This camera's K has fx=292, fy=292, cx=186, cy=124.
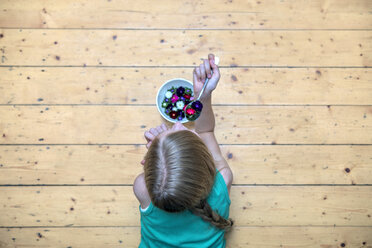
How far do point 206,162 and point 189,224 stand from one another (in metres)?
0.19

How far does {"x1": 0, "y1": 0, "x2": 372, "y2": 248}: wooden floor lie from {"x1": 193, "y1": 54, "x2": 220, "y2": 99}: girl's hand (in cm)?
28

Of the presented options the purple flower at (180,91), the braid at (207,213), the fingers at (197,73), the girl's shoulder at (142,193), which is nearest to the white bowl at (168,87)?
the purple flower at (180,91)

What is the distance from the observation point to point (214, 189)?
86 centimetres

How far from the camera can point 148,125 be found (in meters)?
1.24

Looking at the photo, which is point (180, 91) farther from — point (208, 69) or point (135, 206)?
point (135, 206)

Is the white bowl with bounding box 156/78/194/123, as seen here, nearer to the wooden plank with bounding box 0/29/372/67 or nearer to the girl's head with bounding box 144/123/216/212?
the wooden plank with bounding box 0/29/372/67

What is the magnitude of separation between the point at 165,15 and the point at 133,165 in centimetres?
68

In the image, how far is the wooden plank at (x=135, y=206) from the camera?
3.92 feet

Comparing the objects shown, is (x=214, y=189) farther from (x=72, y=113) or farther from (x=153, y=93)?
(x=72, y=113)

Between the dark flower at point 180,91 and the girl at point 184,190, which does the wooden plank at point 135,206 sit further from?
the dark flower at point 180,91

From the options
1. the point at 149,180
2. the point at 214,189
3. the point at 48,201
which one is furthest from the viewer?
the point at 48,201

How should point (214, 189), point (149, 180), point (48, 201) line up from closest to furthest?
point (149, 180)
point (214, 189)
point (48, 201)

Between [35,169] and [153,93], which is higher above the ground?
[153,93]

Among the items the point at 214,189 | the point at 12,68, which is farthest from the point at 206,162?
the point at 12,68
